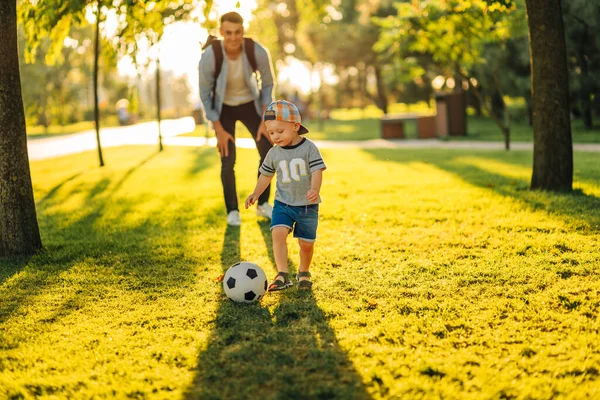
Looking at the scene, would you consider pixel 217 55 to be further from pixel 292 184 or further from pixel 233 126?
pixel 292 184

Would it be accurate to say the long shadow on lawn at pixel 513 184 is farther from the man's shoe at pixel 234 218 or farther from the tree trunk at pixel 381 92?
the tree trunk at pixel 381 92

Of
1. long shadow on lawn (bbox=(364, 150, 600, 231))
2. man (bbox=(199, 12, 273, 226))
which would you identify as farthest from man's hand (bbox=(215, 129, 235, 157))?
long shadow on lawn (bbox=(364, 150, 600, 231))

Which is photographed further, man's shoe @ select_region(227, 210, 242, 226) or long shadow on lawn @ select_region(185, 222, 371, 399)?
man's shoe @ select_region(227, 210, 242, 226)

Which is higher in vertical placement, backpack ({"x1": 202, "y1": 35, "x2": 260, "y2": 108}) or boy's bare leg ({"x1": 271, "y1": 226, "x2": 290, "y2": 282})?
backpack ({"x1": 202, "y1": 35, "x2": 260, "y2": 108})

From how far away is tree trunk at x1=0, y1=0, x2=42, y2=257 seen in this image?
571 cm

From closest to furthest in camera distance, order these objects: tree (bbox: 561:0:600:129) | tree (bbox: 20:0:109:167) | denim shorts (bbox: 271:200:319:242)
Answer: denim shorts (bbox: 271:200:319:242), tree (bbox: 20:0:109:167), tree (bbox: 561:0:600:129)

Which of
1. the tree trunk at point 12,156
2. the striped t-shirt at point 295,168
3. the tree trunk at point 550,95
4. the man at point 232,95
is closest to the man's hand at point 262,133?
the man at point 232,95

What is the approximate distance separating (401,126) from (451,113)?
1.87m

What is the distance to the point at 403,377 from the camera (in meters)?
3.17

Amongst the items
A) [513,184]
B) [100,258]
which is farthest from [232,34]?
[513,184]

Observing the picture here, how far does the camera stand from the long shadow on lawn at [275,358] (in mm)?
3033

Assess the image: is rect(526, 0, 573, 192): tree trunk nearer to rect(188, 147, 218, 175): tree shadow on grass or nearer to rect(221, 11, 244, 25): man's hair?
rect(221, 11, 244, 25): man's hair

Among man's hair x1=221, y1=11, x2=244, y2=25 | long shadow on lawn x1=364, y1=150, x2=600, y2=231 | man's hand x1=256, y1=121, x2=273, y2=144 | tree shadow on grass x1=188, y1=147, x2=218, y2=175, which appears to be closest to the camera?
man's hair x1=221, y1=11, x2=244, y2=25

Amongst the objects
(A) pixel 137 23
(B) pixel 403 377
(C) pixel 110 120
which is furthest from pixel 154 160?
(C) pixel 110 120
